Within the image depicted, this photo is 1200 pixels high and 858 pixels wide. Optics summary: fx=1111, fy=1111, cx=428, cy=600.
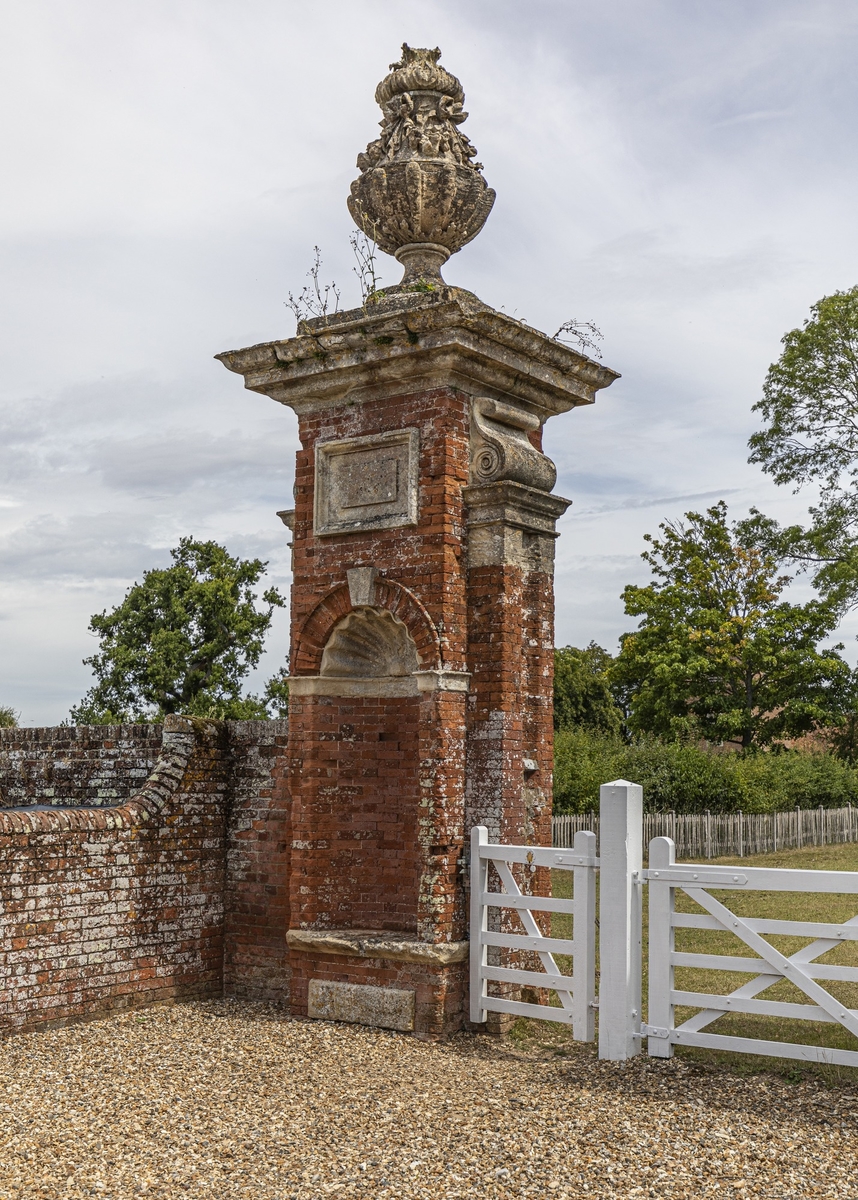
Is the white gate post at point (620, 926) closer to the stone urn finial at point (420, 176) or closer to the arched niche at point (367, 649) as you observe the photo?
the arched niche at point (367, 649)

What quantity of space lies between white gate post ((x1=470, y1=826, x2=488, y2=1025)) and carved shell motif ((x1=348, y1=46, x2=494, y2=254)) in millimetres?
4280

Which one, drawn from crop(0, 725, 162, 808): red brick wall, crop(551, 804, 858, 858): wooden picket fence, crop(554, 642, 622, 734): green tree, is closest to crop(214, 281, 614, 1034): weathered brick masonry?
crop(0, 725, 162, 808): red brick wall

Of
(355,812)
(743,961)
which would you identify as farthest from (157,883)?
(743,961)

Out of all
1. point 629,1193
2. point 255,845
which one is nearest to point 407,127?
point 255,845

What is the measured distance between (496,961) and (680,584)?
24268 mm

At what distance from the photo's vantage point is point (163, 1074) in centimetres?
592

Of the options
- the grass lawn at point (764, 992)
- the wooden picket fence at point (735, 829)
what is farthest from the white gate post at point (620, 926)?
the wooden picket fence at point (735, 829)

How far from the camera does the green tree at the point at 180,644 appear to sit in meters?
27.1

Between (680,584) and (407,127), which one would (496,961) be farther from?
(680,584)

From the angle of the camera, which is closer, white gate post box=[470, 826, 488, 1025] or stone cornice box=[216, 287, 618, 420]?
white gate post box=[470, 826, 488, 1025]

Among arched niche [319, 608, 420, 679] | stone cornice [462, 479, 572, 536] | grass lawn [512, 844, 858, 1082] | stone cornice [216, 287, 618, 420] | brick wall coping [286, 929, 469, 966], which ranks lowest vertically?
grass lawn [512, 844, 858, 1082]

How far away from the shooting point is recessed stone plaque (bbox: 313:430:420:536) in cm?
724

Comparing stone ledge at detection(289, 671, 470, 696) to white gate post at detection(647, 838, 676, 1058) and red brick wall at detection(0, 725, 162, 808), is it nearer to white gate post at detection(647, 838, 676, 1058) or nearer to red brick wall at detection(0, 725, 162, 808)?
red brick wall at detection(0, 725, 162, 808)

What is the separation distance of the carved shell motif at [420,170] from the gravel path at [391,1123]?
18.1 ft
